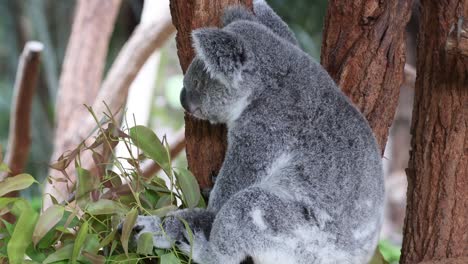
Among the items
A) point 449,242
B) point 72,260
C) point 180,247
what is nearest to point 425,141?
point 449,242

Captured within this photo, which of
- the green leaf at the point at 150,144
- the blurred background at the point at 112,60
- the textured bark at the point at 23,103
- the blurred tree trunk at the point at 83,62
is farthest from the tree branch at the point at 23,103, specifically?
the blurred background at the point at 112,60

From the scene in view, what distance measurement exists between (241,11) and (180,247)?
0.85 m

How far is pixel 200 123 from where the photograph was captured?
2.39m

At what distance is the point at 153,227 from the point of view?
2.11m

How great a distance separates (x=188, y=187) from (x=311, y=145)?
0.44 meters

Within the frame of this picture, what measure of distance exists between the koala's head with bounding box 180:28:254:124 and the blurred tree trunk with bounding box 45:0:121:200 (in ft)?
6.45

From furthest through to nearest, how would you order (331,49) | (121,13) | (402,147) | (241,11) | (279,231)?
(121,13) → (402,147) → (331,49) → (241,11) → (279,231)

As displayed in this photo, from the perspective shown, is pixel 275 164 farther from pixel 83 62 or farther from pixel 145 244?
pixel 83 62

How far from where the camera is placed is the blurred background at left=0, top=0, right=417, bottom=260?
23.8ft

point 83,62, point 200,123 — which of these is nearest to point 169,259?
point 200,123

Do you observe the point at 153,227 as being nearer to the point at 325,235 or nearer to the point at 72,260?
the point at 72,260

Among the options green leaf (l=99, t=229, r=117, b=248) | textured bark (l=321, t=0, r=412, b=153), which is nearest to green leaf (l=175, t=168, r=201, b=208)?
green leaf (l=99, t=229, r=117, b=248)

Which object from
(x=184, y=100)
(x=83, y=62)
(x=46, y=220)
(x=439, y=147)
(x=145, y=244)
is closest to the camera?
(x=46, y=220)

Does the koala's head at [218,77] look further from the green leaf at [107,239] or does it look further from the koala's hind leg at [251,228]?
the green leaf at [107,239]
